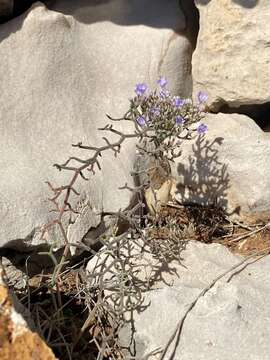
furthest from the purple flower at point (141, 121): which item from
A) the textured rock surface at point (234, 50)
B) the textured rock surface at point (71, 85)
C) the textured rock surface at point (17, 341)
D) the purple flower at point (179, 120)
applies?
the textured rock surface at point (17, 341)

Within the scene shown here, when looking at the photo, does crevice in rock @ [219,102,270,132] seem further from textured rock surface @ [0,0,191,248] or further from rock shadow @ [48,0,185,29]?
rock shadow @ [48,0,185,29]

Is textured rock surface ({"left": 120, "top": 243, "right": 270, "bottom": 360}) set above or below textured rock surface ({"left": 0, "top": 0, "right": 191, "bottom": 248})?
below

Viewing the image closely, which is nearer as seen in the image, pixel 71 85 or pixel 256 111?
pixel 71 85

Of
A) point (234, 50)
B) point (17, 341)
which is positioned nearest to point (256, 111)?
point (234, 50)

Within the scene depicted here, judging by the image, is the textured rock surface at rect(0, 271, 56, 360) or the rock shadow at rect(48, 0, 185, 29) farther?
the rock shadow at rect(48, 0, 185, 29)

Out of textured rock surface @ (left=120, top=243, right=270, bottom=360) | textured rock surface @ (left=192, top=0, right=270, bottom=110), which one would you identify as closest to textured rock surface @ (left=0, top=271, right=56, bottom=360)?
textured rock surface @ (left=120, top=243, right=270, bottom=360)

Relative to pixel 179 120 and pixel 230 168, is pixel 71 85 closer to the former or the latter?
pixel 179 120

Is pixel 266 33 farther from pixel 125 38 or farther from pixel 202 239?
pixel 202 239
